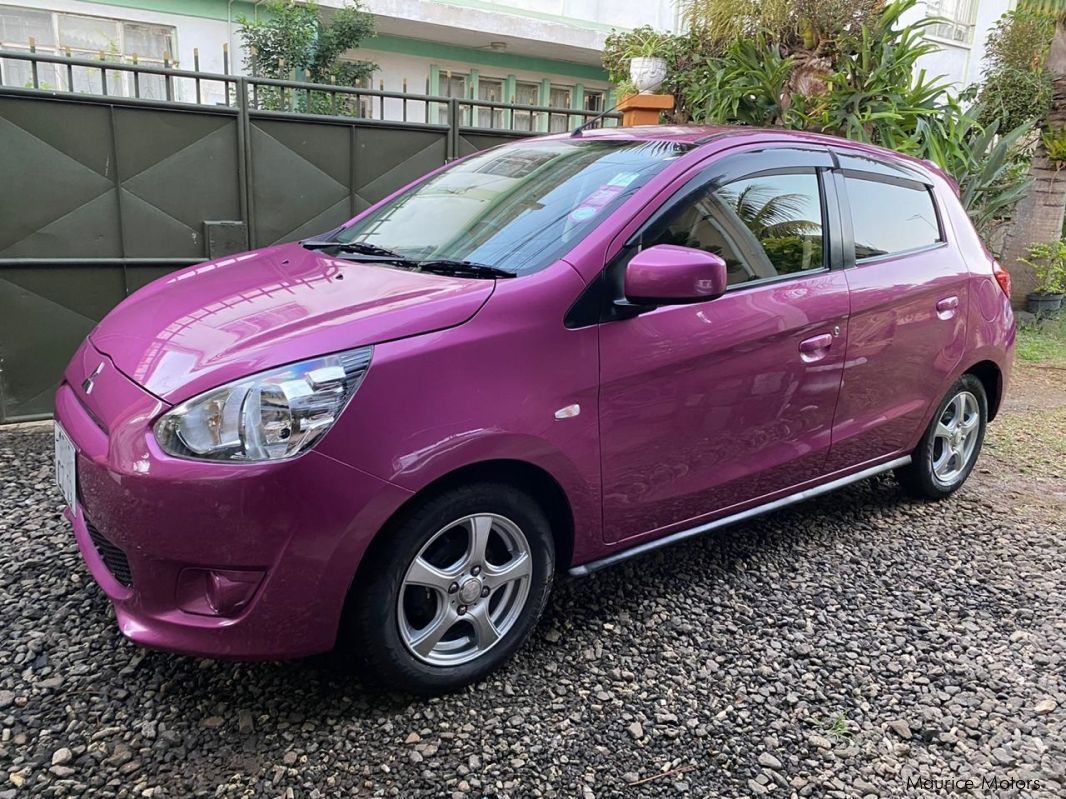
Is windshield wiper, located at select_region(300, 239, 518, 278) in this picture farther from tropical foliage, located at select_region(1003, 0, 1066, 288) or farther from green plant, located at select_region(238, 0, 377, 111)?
tropical foliage, located at select_region(1003, 0, 1066, 288)

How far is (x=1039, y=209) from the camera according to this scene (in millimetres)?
9828

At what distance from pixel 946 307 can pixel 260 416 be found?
317 cm

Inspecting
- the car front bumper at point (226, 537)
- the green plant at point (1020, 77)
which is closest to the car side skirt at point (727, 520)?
the car front bumper at point (226, 537)

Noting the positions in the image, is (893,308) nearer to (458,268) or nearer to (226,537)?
(458,268)

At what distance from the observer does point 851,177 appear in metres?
3.64

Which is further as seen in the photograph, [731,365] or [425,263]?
[731,365]

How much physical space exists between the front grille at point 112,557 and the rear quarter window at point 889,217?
298 cm

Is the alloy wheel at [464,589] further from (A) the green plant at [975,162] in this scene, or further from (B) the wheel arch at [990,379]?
A: (A) the green plant at [975,162]

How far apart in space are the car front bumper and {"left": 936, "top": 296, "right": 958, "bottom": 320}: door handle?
9.20 feet

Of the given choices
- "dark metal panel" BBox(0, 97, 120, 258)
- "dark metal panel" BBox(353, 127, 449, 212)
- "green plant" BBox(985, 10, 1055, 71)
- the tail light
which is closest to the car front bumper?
"dark metal panel" BBox(0, 97, 120, 258)

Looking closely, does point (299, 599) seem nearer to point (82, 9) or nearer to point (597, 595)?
point (597, 595)

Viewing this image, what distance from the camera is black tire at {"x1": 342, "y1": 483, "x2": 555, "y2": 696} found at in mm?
2332

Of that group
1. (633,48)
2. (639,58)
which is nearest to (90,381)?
(639,58)

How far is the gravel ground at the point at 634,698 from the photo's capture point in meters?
2.28
